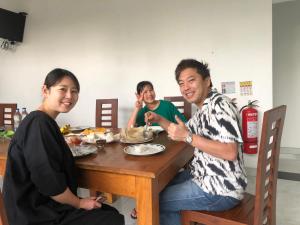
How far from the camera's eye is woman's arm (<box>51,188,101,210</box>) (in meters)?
1.09

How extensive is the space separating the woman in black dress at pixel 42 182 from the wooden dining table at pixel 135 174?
10 centimetres

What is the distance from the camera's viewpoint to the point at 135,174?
1107 millimetres

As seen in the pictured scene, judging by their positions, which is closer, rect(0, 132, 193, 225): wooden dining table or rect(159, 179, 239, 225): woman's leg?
rect(0, 132, 193, 225): wooden dining table

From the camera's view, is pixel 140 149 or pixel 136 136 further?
pixel 136 136

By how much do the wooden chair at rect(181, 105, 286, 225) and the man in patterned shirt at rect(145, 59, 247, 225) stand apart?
0.04 meters

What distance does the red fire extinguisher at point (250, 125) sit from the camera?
2762 millimetres

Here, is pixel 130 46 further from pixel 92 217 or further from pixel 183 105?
pixel 92 217

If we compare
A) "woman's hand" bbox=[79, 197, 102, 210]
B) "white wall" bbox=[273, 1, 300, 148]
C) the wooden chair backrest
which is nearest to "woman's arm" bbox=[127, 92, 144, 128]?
"woman's hand" bbox=[79, 197, 102, 210]

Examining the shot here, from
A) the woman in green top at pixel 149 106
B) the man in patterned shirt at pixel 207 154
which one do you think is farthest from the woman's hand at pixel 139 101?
the man in patterned shirt at pixel 207 154

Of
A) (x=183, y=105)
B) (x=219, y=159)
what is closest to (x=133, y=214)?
(x=219, y=159)

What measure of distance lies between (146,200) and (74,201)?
12.9 inches

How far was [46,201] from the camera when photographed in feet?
3.69

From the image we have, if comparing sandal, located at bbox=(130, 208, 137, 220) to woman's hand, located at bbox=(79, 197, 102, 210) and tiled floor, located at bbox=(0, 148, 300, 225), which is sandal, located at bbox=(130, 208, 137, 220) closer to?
tiled floor, located at bbox=(0, 148, 300, 225)

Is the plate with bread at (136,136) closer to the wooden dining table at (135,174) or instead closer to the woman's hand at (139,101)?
the wooden dining table at (135,174)
